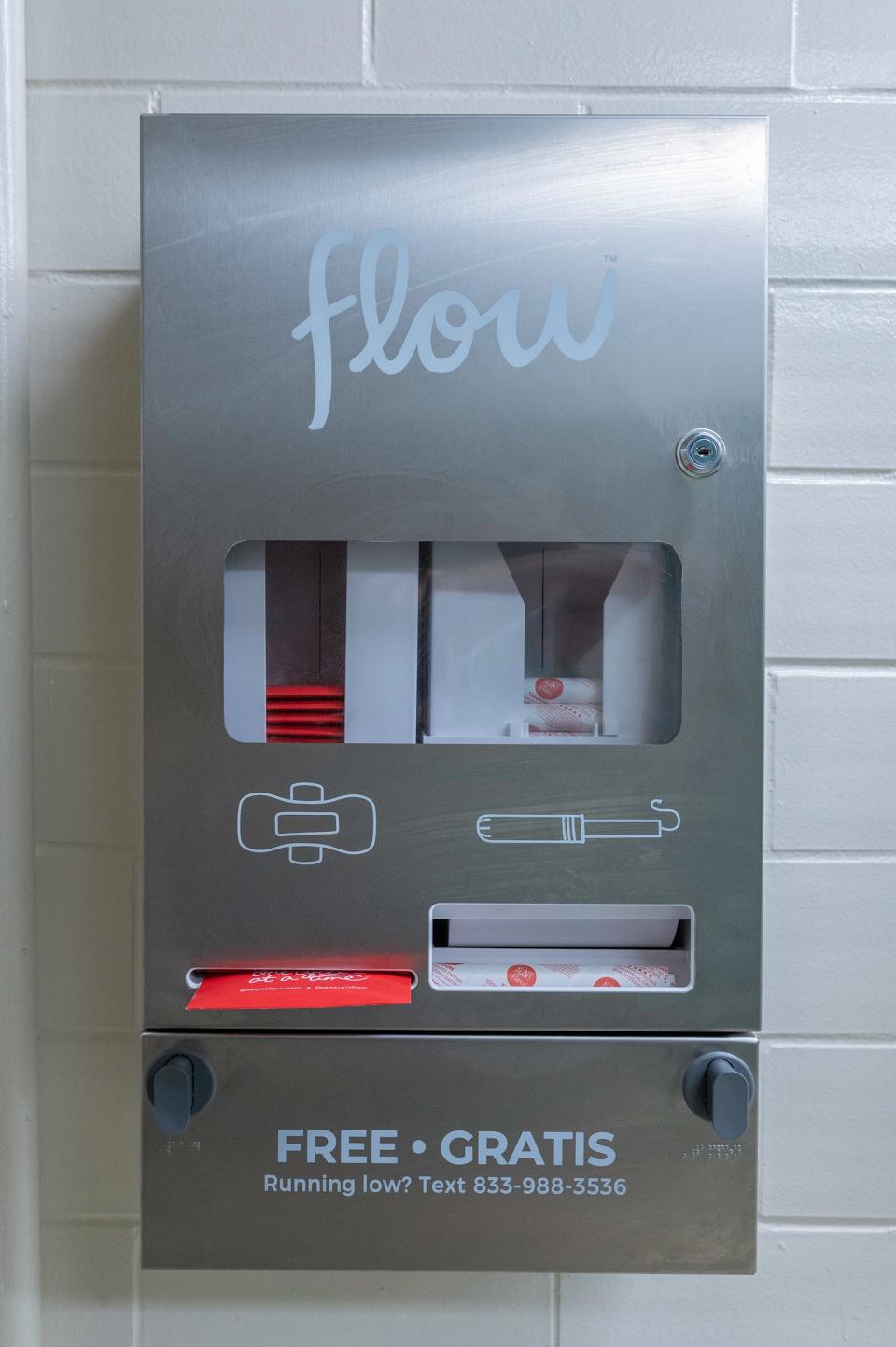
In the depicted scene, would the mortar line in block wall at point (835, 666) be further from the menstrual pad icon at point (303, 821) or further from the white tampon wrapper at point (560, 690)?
the menstrual pad icon at point (303, 821)

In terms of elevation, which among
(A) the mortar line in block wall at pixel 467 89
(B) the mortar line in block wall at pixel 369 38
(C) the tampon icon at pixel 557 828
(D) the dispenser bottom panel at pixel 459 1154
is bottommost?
(D) the dispenser bottom panel at pixel 459 1154

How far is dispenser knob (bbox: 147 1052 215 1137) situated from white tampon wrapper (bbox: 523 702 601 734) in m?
0.37

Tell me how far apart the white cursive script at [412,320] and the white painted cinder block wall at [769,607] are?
0.29 m

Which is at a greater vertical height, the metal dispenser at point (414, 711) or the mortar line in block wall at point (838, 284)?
the mortar line in block wall at point (838, 284)

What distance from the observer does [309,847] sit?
2.38 feet

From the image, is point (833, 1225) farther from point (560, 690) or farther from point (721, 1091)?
point (560, 690)

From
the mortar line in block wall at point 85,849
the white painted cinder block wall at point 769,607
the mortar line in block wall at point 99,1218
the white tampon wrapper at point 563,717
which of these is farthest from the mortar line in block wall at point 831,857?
the mortar line in block wall at point 99,1218

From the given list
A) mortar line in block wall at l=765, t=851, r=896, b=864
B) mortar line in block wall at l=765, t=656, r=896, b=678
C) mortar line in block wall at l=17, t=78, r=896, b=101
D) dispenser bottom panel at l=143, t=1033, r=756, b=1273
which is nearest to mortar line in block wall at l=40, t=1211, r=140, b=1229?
dispenser bottom panel at l=143, t=1033, r=756, b=1273

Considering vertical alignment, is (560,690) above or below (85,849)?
above

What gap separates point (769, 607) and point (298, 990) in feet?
1.86

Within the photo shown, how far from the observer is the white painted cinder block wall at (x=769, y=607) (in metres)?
0.90

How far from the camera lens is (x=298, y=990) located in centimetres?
71

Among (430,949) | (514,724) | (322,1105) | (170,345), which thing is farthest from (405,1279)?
(170,345)

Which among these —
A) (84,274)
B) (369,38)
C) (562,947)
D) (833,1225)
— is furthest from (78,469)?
(833,1225)
